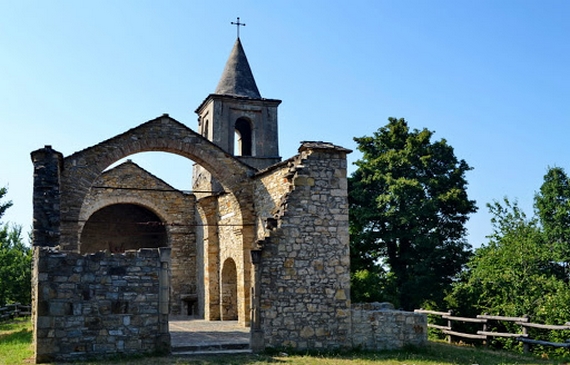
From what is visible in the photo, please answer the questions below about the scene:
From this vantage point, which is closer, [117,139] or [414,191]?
[117,139]

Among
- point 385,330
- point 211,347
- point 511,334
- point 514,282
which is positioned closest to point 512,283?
point 514,282

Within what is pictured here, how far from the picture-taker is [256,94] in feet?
79.8

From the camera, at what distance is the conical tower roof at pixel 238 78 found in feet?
78.8

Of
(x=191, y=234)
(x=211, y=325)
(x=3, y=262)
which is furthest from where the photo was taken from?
(x=3, y=262)

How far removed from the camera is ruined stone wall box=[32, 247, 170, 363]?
427 inches

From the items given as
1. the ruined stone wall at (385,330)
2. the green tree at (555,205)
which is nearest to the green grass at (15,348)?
the ruined stone wall at (385,330)

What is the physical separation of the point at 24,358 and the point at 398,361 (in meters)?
7.19

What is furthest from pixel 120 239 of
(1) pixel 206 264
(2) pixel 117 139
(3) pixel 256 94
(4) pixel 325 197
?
(4) pixel 325 197

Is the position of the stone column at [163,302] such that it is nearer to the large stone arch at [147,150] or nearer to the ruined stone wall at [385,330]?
the large stone arch at [147,150]

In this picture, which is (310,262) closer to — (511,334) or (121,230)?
(511,334)

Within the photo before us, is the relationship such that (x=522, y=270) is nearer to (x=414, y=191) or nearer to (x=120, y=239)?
(x=414, y=191)

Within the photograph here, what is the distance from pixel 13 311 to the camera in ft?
84.1

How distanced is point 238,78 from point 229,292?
10.1 metres

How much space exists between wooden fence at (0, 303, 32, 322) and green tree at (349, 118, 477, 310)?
14782 millimetres
